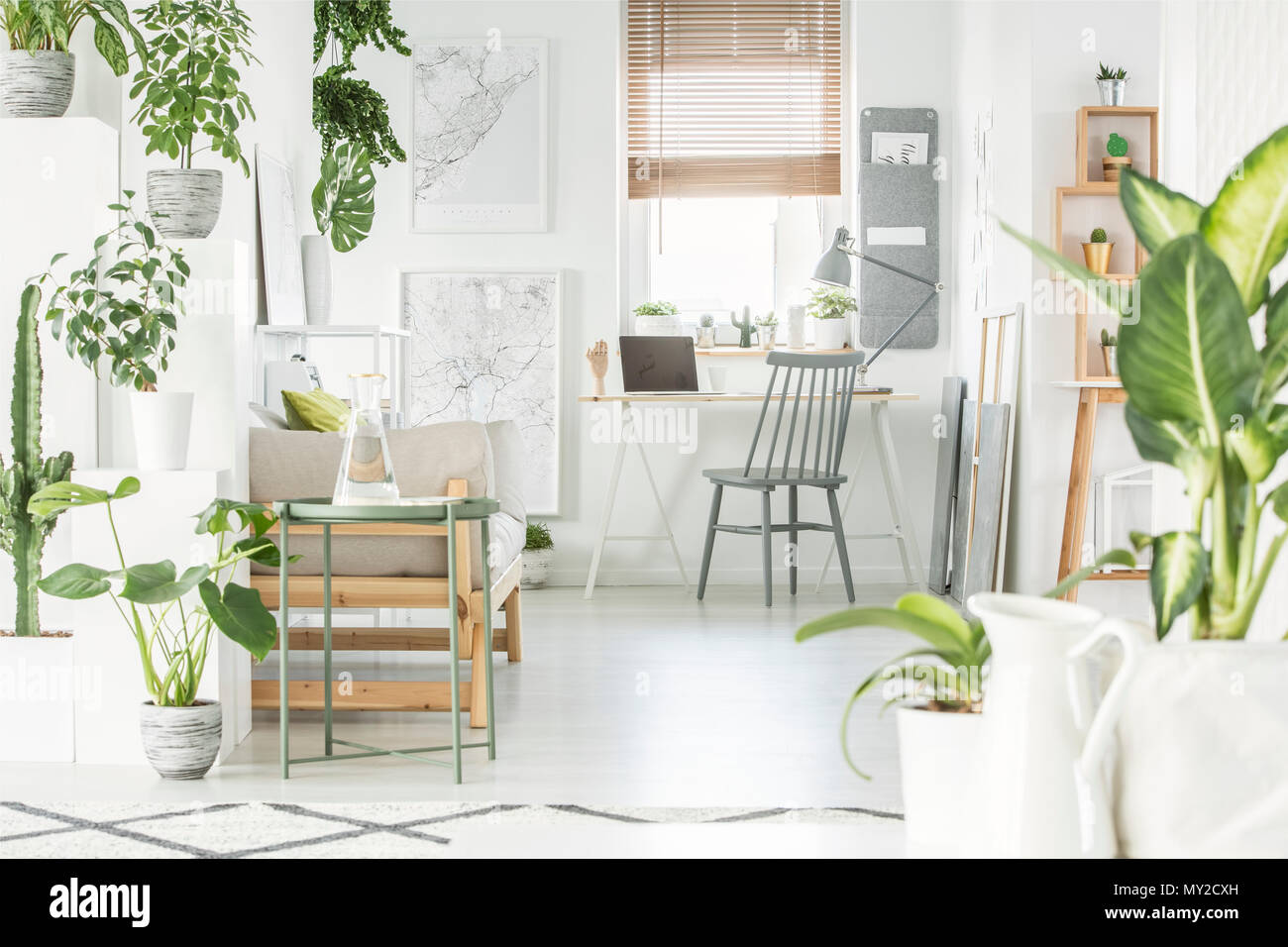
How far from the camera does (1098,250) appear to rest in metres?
4.31

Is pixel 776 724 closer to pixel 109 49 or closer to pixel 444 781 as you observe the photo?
pixel 444 781

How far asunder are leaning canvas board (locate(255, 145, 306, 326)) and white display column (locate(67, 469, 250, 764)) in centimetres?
154

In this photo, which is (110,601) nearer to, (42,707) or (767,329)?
(42,707)

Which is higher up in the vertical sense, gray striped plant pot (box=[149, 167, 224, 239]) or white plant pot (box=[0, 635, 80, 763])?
gray striped plant pot (box=[149, 167, 224, 239])

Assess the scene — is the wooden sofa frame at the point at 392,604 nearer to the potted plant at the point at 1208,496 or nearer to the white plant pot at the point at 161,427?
the white plant pot at the point at 161,427

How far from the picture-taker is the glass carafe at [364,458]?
8.32ft

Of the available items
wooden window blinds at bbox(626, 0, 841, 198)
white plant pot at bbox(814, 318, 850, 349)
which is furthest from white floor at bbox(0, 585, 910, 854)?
wooden window blinds at bbox(626, 0, 841, 198)

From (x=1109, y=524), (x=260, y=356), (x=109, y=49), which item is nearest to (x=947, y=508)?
(x=1109, y=524)

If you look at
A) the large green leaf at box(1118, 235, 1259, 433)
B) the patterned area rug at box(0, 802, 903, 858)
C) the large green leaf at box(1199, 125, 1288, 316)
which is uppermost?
the large green leaf at box(1199, 125, 1288, 316)

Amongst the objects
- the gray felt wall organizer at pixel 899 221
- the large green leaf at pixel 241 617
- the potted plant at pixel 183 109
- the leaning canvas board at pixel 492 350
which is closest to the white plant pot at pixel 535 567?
the leaning canvas board at pixel 492 350

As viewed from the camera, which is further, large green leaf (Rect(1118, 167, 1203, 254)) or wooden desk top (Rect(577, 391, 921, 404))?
wooden desk top (Rect(577, 391, 921, 404))

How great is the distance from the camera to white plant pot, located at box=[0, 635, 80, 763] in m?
2.70

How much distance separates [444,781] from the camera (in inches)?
100

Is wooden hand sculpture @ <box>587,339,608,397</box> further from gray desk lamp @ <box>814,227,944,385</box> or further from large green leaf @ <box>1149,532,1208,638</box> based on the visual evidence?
large green leaf @ <box>1149,532,1208,638</box>
